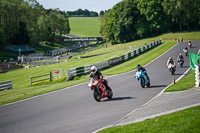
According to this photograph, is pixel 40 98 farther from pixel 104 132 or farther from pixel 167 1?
pixel 167 1

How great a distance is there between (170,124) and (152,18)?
8709 cm

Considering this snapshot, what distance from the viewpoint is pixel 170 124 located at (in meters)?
7.82

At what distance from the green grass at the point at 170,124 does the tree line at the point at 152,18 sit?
85.8 metres

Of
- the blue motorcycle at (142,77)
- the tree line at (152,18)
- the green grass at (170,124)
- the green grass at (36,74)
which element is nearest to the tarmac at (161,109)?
the green grass at (170,124)

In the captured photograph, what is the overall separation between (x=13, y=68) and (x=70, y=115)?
2021 inches

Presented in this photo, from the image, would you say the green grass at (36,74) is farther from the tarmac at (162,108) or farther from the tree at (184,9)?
the tree at (184,9)

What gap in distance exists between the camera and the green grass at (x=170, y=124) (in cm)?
726

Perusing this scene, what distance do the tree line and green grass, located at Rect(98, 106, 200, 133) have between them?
85.8 meters

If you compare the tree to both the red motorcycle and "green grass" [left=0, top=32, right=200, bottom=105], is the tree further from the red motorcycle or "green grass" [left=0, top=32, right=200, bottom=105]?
the red motorcycle

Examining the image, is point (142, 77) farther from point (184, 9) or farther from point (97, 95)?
point (184, 9)

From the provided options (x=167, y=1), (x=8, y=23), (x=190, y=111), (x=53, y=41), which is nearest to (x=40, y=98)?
(x=190, y=111)

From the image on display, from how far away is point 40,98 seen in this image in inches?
666

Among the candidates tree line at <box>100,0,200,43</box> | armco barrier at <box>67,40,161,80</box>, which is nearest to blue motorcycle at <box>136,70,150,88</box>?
armco barrier at <box>67,40,161,80</box>

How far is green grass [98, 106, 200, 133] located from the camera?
7258 millimetres
